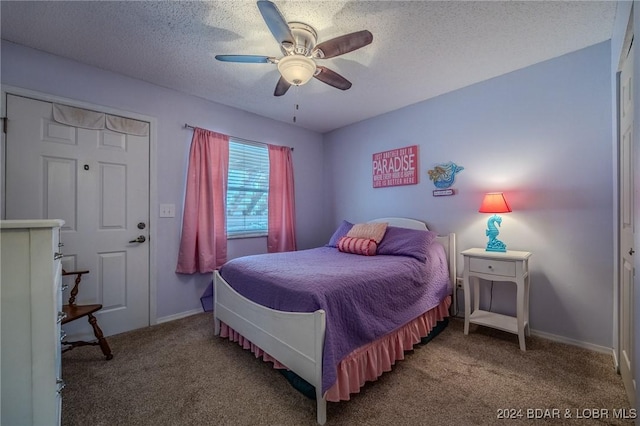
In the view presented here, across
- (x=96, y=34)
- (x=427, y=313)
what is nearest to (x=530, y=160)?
(x=427, y=313)

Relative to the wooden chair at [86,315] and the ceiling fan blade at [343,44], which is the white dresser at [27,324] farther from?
the ceiling fan blade at [343,44]

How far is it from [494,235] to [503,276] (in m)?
0.40

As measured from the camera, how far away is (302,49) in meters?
1.80

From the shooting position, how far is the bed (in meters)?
1.44

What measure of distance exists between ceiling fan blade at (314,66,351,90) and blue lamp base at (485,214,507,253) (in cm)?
178

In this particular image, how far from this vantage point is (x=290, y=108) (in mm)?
3238

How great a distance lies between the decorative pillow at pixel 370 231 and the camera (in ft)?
8.96

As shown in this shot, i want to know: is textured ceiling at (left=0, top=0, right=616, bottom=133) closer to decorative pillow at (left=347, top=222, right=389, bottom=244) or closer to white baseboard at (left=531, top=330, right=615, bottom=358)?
decorative pillow at (left=347, top=222, right=389, bottom=244)

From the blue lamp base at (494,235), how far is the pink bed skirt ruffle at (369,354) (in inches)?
29.6

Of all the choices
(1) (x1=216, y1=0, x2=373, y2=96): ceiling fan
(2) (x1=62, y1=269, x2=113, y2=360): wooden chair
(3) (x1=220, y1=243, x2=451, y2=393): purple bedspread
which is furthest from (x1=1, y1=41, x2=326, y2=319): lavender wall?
(1) (x1=216, y1=0, x2=373, y2=96): ceiling fan

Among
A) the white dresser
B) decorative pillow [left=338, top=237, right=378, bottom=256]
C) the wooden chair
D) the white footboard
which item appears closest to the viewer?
the white dresser

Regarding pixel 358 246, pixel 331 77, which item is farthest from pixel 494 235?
pixel 331 77

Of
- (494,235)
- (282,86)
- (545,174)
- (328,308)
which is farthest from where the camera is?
(494,235)

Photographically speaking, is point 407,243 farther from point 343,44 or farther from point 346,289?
point 343,44
